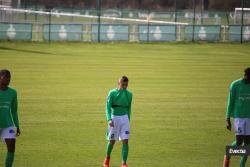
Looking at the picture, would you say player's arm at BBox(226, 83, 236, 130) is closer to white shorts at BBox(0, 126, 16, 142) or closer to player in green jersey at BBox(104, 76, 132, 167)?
player in green jersey at BBox(104, 76, 132, 167)

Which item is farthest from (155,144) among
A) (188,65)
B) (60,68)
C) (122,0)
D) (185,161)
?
(122,0)

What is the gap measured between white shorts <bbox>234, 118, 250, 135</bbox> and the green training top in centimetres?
9

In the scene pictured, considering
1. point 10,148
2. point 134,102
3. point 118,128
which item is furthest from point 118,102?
point 134,102

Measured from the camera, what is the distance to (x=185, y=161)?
16.1 m

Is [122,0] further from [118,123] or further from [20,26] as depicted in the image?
[118,123]

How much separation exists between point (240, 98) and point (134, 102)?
1195 cm

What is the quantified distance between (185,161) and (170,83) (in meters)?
15.6

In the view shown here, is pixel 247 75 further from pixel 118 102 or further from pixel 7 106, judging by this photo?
pixel 7 106

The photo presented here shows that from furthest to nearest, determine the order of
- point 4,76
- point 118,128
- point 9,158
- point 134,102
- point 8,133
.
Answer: point 134,102, point 118,128, point 9,158, point 8,133, point 4,76

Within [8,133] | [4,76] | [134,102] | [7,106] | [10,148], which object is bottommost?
[134,102]

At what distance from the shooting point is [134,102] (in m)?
25.9

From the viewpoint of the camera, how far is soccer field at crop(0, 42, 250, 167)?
1691 centimetres

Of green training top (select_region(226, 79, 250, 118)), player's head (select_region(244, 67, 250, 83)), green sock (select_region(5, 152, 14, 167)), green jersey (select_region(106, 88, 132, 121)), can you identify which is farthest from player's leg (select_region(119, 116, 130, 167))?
player's head (select_region(244, 67, 250, 83))

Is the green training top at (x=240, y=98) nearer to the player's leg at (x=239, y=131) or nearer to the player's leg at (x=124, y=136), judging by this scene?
the player's leg at (x=239, y=131)
